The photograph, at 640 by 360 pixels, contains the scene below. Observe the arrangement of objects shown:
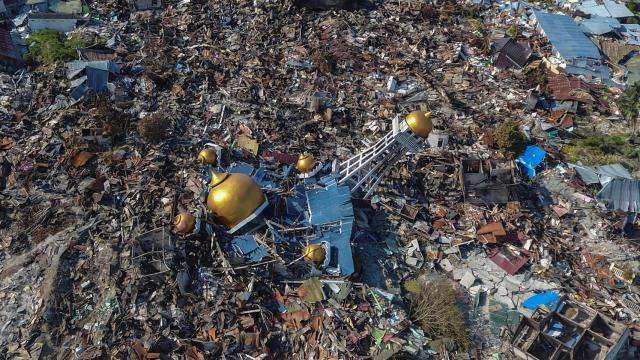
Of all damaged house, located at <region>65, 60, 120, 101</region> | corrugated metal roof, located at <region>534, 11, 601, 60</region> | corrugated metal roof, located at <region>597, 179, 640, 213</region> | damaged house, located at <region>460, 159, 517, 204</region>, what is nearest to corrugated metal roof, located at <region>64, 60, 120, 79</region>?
damaged house, located at <region>65, 60, 120, 101</region>

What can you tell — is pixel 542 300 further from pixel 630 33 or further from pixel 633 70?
pixel 630 33

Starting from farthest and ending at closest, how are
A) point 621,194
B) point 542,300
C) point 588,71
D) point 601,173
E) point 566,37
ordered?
point 566,37 → point 588,71 → point 601,173 → point 621,194 → point 542,300

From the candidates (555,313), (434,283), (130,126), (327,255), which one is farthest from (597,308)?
(130,126)

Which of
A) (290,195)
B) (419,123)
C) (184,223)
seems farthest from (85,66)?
(419,123)

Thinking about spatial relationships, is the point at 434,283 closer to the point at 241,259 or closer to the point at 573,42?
the point at 241,259

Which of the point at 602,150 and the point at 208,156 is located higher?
the point at 208,156

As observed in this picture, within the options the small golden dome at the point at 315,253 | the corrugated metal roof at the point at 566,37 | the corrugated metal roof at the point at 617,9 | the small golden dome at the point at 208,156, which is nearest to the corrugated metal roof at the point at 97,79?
the small golden dome at the point at 208,156

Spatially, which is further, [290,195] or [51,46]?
[51,46]

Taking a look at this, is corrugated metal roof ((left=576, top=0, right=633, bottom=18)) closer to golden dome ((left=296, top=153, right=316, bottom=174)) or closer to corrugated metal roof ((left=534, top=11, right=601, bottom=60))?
A: corrugated metal roof ((left=534, top=11, right=601, bottom=60))
